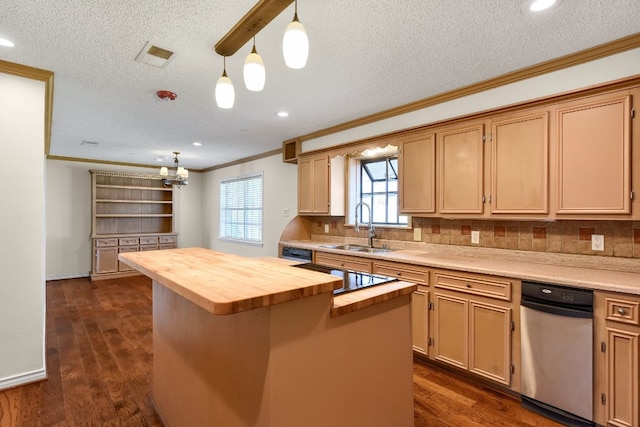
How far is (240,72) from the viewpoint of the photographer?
252cm

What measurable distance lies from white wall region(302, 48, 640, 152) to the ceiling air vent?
7.27 feet

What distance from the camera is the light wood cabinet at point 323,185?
412 cm

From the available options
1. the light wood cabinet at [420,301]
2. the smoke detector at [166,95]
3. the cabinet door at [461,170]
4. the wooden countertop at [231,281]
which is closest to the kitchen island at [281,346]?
the wooden countertop at [231,281]

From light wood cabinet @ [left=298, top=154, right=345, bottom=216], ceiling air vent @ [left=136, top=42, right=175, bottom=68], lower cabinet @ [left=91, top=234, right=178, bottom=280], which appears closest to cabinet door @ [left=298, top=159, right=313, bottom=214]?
light wood cabinet @ [left=298, top=154, right=345, bottom=216]

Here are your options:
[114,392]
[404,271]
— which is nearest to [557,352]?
[404,271]

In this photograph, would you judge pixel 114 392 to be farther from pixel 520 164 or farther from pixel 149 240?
pixel 149 240

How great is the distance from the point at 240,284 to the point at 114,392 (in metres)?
2.09

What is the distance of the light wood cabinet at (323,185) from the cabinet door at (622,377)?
2883 mm

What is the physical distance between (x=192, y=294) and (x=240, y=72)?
2082mm

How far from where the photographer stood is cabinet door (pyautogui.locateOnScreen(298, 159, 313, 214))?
4395mm

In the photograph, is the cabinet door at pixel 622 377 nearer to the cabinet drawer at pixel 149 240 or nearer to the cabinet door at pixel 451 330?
the cabinet door at pixel 451 330

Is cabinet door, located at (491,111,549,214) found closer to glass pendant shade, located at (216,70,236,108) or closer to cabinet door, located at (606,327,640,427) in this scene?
cabinet door, located at (606,327,640,427)

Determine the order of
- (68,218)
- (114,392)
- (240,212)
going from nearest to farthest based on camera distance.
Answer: (114,392) < (68,218) < (240,212)

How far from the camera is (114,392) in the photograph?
7.72 feet
